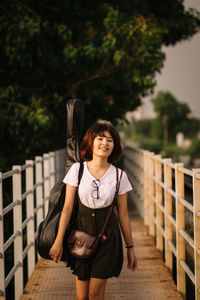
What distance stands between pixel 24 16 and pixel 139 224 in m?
5.32

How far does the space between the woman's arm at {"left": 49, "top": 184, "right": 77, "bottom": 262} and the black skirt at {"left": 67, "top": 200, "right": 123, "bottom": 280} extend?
8 cm

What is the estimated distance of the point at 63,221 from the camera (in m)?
3.19

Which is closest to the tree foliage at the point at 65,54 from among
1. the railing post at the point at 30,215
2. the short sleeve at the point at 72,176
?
the railing post at the point at 30,215

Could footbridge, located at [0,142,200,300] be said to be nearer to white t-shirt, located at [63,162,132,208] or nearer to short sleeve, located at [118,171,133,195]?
short sleeve, located at [118,171,133,195]

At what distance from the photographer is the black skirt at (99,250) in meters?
3.20

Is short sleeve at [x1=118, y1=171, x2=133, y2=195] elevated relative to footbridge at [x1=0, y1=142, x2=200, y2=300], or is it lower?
elevated

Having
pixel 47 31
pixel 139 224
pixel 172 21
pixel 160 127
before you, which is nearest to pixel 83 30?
pixel 47 31

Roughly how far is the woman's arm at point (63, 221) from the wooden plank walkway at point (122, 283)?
5.81 ft

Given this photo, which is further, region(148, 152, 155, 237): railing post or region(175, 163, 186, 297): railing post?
region(148, 152, 155, 237): railing post

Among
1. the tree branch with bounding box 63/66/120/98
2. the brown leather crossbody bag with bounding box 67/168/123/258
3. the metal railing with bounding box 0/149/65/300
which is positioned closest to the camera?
the brown leather crossbody bag with bounding box 67/168/123/258

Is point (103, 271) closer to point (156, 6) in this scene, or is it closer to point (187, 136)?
point (156, 6)

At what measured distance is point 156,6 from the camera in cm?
1381

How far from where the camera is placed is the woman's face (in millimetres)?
3273

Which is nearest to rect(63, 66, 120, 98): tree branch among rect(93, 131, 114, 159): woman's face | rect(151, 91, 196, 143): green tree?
rect(93, 131, 114, 159): woman's face
